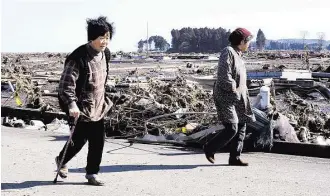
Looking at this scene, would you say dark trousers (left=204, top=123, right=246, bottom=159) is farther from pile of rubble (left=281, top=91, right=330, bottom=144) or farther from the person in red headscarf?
pile of rubble (left=281, top=91, right=330, bottom=144)

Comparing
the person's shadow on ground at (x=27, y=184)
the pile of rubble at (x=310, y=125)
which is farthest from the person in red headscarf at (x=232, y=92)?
the pile of rubble at (x=310, y=125)

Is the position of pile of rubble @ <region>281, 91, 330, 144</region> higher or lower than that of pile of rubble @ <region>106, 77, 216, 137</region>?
lower

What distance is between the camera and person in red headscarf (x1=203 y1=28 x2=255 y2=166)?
6.12 meters

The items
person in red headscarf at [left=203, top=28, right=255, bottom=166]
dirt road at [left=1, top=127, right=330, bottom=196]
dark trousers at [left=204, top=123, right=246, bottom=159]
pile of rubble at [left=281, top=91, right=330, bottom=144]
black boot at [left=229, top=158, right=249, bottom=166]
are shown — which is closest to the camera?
dirt road at [left=1, top=127, right=330, bottom=196]

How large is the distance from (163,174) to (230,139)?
0.95 metres

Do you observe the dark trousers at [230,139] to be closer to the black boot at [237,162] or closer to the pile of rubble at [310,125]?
the black boot at [237,162]

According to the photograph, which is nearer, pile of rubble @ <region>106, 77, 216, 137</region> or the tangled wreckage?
the tangled wreckage

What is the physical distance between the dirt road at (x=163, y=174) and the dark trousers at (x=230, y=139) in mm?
231

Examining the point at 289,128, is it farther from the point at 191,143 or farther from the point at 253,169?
the point at 253,169

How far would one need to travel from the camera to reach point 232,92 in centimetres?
613

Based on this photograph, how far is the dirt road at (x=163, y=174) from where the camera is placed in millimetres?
5329

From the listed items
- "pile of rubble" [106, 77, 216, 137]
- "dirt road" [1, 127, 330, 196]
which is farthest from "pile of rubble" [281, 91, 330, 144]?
"dirt road" [1, 127, 330, 196]

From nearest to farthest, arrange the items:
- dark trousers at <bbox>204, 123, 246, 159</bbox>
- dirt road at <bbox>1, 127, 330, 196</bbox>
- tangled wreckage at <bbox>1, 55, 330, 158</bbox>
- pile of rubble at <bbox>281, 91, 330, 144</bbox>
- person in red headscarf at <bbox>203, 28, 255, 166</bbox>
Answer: dirt road at <bbox>1, 127, 330, 196</bbox>
person in red headscarf at <bbox>203, 28, 255, 166</bbox>
dark trousers at <bbox>204, 123, 246, 159</bbox>
tangled wreckage at <bbox>1, 55, 330, 158</bbox>
pile of rubble at <bbox>281, 91, 330, 144</bbox>

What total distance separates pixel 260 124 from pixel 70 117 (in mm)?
3360
